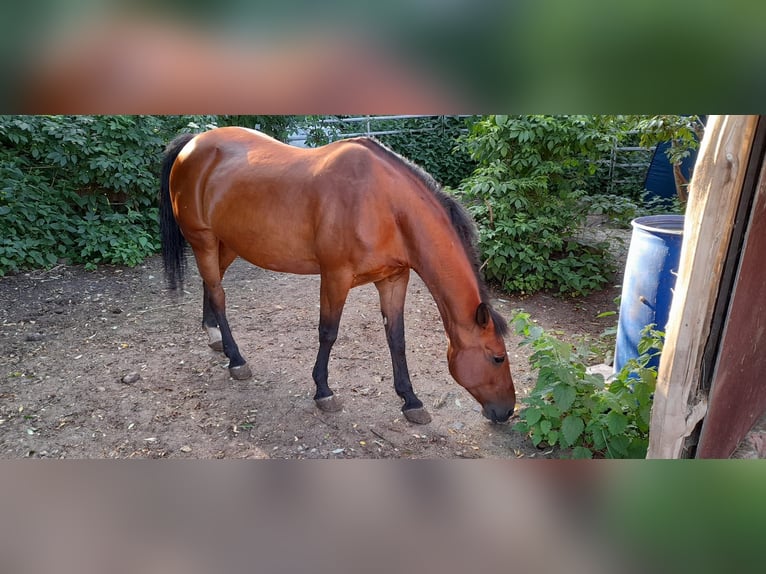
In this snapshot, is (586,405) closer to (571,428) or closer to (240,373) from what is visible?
(571,428)

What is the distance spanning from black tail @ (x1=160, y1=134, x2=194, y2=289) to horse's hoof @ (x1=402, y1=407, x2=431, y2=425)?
6.80 ft

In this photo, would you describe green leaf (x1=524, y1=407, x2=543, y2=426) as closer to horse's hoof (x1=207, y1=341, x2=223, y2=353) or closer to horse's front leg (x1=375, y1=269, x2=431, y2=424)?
horse's front leg (x1=375, y1=269, x2=431, y2=424)

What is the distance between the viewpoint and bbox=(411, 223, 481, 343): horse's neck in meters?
2.73

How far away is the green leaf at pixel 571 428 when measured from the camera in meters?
2.72

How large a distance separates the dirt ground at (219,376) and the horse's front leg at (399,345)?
0.27 ft

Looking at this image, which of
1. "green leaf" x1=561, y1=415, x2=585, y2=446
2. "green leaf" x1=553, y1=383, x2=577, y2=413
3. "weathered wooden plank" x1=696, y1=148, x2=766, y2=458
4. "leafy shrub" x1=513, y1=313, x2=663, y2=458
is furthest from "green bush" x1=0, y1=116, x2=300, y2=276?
"weathered wooden plank" x1=696, y1=148, x2=766, y2=458

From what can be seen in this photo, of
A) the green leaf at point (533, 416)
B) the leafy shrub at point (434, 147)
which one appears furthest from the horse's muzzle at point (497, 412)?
the leafy shrub at point (434, 147)

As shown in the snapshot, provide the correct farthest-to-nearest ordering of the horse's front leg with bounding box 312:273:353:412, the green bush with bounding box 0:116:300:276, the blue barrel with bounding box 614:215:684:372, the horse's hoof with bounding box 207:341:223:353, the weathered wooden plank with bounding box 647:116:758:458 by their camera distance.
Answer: the green bush with bounding box 0:116:300:276 → the horse's hoof with bounding box 207:341:223:353 → the blue barrel with bounding box 614:215:684:372 → the horse's front leg with bounding box 312:273:353:412 → the weathered wooden plank with bounding box 647:116:758:458

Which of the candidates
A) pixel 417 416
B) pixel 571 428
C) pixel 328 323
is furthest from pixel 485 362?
pixel 328 323

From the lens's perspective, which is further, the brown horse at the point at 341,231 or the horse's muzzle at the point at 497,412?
the horse's muzzle at the point at 497,412

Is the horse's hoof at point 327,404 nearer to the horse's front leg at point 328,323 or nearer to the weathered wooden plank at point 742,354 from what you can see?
the horse's front leg at point 328,323
